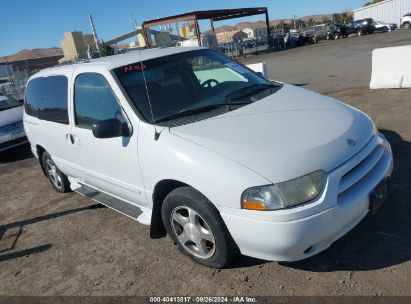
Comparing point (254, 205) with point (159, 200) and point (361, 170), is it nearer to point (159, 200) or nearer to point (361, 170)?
point (361, 170)

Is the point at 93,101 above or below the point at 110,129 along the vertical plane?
above

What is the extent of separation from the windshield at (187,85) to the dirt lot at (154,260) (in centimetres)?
138

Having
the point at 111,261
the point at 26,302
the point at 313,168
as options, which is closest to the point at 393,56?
the point at 313,168

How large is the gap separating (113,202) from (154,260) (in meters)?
0.90

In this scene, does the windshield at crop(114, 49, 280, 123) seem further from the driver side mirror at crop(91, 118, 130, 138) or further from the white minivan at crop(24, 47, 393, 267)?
the driver side mirror at crop(91, 118, 130, 138)

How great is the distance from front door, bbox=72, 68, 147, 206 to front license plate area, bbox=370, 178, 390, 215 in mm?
1954

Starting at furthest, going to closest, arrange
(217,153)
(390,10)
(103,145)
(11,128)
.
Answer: (390,10), (11,128), (103,145), (217,153)

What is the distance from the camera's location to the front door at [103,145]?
3.55m

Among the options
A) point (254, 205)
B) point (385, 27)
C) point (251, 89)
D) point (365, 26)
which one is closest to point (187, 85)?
point (251, 89)

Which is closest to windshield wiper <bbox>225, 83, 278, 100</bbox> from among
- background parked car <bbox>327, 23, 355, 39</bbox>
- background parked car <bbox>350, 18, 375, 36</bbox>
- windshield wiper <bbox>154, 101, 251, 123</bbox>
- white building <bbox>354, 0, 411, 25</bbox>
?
windshield wiper <bbox>154, 101, 251, 123</bbox>

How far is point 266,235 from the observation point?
264cm

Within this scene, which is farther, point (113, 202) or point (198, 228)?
point (113, 202)

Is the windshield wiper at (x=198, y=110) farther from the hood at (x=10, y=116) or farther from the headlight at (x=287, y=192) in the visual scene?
the hood at (x=10, y=116)

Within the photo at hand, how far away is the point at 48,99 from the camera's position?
4.95 metres
